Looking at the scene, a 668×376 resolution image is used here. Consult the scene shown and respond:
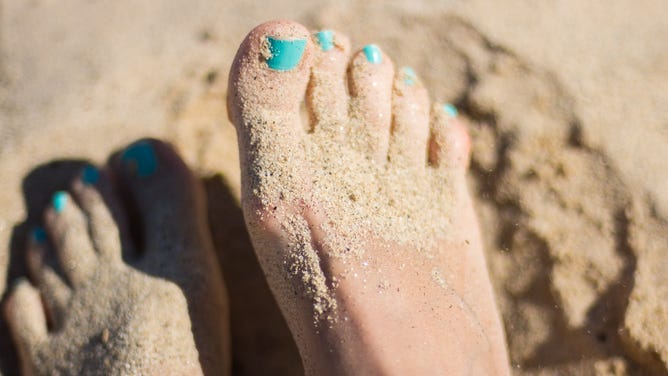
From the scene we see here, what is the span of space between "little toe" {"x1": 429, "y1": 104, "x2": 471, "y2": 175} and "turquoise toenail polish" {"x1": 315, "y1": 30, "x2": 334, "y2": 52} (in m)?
0.37

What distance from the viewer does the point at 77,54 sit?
1734mm

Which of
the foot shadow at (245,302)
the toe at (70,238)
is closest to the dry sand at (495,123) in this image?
the foot shadow at (245,302)

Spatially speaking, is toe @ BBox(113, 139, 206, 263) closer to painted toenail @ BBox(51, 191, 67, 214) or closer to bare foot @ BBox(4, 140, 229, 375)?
bare foot @ BBox(4, 140, 229, 375)

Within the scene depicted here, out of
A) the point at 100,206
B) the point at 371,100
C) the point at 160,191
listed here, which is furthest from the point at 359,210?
the point at 100,206

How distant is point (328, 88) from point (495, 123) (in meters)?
0.50

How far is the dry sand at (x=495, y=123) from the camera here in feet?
4.83

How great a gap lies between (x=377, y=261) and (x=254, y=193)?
34 cm

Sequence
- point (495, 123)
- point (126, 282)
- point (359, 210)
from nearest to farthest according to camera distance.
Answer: point (359, 210) → point (126, 282) → point (495, 123)

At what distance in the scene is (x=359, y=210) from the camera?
4.62 ft

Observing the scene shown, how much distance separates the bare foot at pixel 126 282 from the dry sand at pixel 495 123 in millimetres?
93

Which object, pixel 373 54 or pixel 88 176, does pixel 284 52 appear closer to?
pixel 373 54

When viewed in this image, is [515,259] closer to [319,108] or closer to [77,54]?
[319,108]

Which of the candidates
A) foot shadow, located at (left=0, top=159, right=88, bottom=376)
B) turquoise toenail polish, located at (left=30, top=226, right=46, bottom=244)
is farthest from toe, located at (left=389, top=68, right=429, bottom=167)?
turquoise toenail polish, located at (left=30, top=226, right=46, bottom=244)

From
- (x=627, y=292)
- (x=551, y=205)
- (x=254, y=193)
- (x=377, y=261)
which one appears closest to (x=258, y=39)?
(x=254, y=193)
